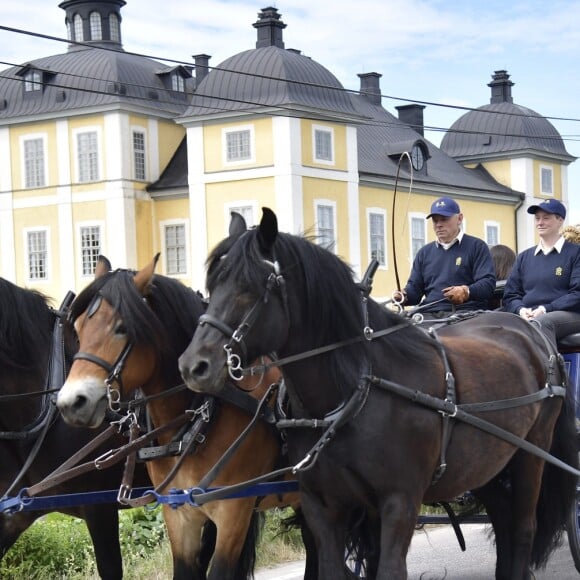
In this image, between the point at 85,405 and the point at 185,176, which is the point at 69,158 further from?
the point at 85,405

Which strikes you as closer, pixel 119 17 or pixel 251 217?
pixel 251 217

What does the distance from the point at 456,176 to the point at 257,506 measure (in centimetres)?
4355

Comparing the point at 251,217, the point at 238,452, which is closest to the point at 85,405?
the point at 238,452

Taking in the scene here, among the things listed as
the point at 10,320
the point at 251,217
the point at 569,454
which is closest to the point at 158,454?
the point at 10,320

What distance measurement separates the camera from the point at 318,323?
16.6ft

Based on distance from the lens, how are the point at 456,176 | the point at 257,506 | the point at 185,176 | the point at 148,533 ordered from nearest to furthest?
1. the point at 257,506
2. the point at 148,533
3. the point at 185,176
4. the point at 456,176

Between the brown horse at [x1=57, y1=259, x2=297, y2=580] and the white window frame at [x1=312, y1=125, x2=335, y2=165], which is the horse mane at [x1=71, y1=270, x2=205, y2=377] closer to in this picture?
the brown horse at [x1=57, y1=259, x2=297, y2=580]

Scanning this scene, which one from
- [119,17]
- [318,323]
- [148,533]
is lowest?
[148,533]

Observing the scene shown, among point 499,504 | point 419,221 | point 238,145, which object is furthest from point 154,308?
point 419,221

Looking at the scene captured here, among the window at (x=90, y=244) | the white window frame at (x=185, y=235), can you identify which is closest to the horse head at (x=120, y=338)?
the white window frame at (x=185, y=235)

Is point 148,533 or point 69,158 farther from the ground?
point 69,158

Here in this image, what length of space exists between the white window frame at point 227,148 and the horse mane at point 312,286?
114 ft

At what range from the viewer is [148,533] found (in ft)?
26.7

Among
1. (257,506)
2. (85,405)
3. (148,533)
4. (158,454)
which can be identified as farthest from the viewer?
(148,533)
